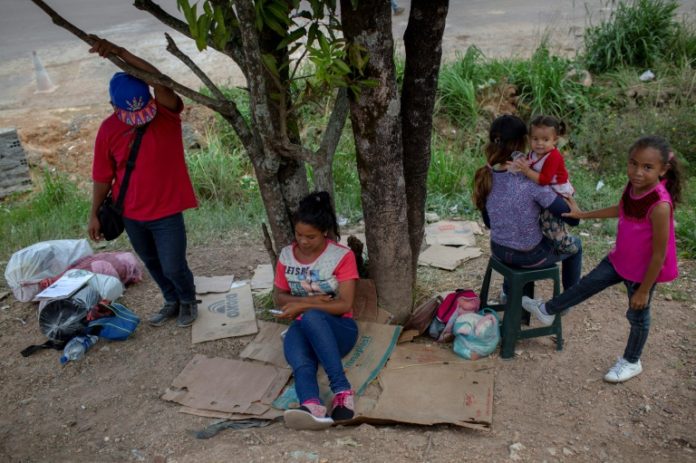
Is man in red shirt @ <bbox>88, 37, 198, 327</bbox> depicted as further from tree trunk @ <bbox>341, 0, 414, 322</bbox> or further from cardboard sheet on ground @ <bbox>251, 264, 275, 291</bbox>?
tree trunk @ <bbox>341, 0, 414, 322</bbox>

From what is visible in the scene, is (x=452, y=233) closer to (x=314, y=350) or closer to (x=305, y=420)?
(x=314, y=350)

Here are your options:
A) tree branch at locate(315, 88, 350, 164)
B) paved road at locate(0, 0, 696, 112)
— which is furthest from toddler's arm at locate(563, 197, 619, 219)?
paved road at locate(0, 0, 696, 112)

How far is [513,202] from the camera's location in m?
3.12

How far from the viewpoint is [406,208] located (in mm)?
3436

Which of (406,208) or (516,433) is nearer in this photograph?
(516,433)

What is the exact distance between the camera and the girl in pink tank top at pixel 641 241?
106 inches

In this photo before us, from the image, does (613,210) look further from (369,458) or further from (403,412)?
(369,458)

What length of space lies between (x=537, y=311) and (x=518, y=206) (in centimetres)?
63

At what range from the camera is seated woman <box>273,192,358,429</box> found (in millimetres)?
2984

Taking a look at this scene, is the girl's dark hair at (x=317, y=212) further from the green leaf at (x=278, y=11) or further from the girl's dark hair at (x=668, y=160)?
the girl's dark hair at (x=668, y=160)

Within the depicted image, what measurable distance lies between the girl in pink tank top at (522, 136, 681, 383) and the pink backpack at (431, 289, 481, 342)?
1.73 feet

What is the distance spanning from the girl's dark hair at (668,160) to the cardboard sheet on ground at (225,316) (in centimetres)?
237

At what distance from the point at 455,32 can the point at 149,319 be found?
7.57 m

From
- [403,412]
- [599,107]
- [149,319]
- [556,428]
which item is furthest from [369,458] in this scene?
[599,107]
